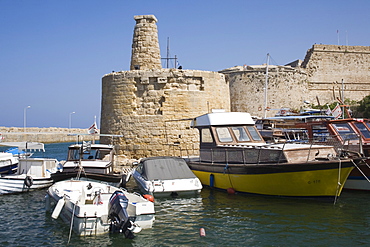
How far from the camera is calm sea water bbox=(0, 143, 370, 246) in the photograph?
25.1ft

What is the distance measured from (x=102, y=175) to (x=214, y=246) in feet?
22.0

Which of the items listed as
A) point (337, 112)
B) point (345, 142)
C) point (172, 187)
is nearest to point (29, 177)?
point (172, 187)

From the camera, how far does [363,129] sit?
43.9 feet

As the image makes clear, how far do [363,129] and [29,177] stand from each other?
11.7 meters

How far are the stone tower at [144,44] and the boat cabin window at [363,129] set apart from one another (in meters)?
9.81

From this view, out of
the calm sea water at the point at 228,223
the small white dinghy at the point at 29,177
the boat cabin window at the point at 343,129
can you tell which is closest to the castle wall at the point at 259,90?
the boat cabin window at the point at 343,129

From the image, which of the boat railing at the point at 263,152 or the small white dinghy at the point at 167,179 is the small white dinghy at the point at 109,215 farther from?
the boat railing at the point at 263,152

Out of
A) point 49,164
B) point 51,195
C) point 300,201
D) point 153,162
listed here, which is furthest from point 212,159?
point 49,164

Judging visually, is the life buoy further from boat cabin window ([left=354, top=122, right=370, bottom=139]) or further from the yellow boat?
boat cabin window ([left=354, top=122, right=370, bottom=139])

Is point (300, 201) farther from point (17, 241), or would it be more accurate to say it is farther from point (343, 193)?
point (17, 241)

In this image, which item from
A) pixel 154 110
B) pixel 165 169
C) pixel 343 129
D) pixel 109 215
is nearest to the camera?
pixel 109 215

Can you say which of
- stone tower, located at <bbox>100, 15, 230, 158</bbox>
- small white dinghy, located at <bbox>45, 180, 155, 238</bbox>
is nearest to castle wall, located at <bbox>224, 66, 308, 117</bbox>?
stone tower, located at <bbox>100, 15, 230, 158</bbox>

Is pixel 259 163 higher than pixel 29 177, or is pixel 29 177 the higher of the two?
pixel 259 163

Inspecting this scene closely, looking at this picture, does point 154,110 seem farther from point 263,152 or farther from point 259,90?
point 259,90
